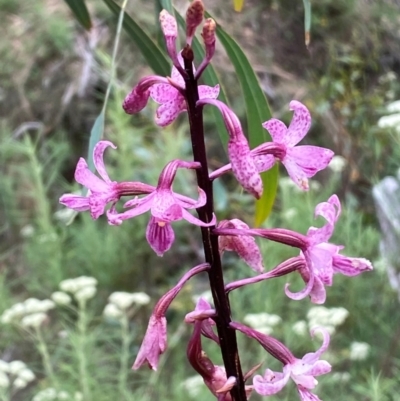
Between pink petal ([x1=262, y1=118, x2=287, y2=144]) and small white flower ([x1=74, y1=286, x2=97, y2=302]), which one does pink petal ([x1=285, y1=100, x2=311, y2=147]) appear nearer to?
pink petal ([x1=262, y1=118, x2=287, y2=144])

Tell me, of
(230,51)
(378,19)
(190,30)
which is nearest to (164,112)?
(190,30)

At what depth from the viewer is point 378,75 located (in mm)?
2248

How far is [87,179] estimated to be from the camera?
370mm

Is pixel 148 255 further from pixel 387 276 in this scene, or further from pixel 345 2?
pixel 345 2

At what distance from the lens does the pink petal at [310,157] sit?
1.22 feet

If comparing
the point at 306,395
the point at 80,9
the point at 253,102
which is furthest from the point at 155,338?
the point at 80,9

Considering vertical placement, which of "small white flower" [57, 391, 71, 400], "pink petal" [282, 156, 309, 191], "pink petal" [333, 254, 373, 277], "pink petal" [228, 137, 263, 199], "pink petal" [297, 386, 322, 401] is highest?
"pink petal" [228, 137, 263, 199]

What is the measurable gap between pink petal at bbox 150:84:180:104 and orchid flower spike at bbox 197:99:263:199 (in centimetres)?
5

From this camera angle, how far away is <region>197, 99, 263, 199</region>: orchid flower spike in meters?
0.32

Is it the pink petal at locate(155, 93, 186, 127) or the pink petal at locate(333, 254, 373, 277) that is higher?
the pink petal at locate(155, 93, 186, 127)

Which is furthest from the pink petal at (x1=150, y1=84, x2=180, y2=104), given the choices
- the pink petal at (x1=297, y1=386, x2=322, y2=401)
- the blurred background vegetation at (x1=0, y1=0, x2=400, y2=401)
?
the blurred background vegetation at (x1=0, y1=0, x2=400, y2=401)

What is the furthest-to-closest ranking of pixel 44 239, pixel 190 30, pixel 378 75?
pixel 378 75, pixel 44 239, pixel 190 30

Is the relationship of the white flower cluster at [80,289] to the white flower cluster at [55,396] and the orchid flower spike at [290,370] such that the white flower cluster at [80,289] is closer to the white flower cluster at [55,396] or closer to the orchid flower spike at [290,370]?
the white flower cluster at [55,396]

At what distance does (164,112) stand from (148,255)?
4.39ft
